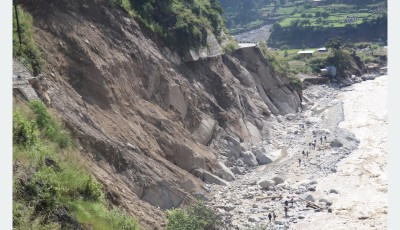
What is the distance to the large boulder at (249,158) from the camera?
3712cm

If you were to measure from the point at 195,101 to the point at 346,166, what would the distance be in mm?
13717

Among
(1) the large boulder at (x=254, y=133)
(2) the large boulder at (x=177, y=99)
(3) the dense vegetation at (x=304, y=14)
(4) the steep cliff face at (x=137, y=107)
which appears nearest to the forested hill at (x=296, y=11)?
(3) the dense vegetation at (x=304, y=14)

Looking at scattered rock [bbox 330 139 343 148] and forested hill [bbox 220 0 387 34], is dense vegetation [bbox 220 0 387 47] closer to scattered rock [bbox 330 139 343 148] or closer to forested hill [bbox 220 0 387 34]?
forested hill [bbox 220 0 387 34]

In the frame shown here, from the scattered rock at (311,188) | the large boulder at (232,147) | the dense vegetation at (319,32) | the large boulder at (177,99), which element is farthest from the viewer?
the dense vegetation at (319,32)

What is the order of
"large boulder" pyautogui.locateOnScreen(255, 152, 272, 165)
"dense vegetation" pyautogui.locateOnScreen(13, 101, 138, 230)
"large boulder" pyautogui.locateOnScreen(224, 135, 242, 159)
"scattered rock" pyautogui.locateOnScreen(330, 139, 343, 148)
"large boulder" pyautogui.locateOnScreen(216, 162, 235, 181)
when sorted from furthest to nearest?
"scattered rock" pyautogui.locateOnScreen(330, 139, 343, 148)
"large boulder" pyautogui.locateOnScreen(255, 152, 272, 165)
"large boulder" pyautogui.locateOnScreen(224, 135, 242, 159)
"large boulder" pyautogui.locateOnScreen(216, 162, 235, 181)
"dense vegetation" pyautogui.locateOnScreen(13, 101, 138, 230)

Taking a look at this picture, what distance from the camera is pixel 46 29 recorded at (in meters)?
29.8

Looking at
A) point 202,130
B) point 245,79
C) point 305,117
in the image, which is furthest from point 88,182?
point 305,117

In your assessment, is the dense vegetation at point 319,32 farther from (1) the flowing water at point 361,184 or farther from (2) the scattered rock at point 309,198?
(2) the scattered rock at point 309,198

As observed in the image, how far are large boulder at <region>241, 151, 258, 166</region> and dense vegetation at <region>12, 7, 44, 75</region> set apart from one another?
18.2 metres

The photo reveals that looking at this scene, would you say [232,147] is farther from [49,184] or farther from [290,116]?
[49,184]

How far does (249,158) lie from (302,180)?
5179 millimetres

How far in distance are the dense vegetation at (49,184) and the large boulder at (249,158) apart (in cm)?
1831

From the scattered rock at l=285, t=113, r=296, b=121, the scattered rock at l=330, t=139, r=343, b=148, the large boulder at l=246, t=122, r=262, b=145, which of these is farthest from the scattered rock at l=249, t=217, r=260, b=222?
the scattered rock at l=285, t=113, r=296, b=121

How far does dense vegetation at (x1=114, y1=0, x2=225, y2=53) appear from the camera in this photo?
40638 millimetres
